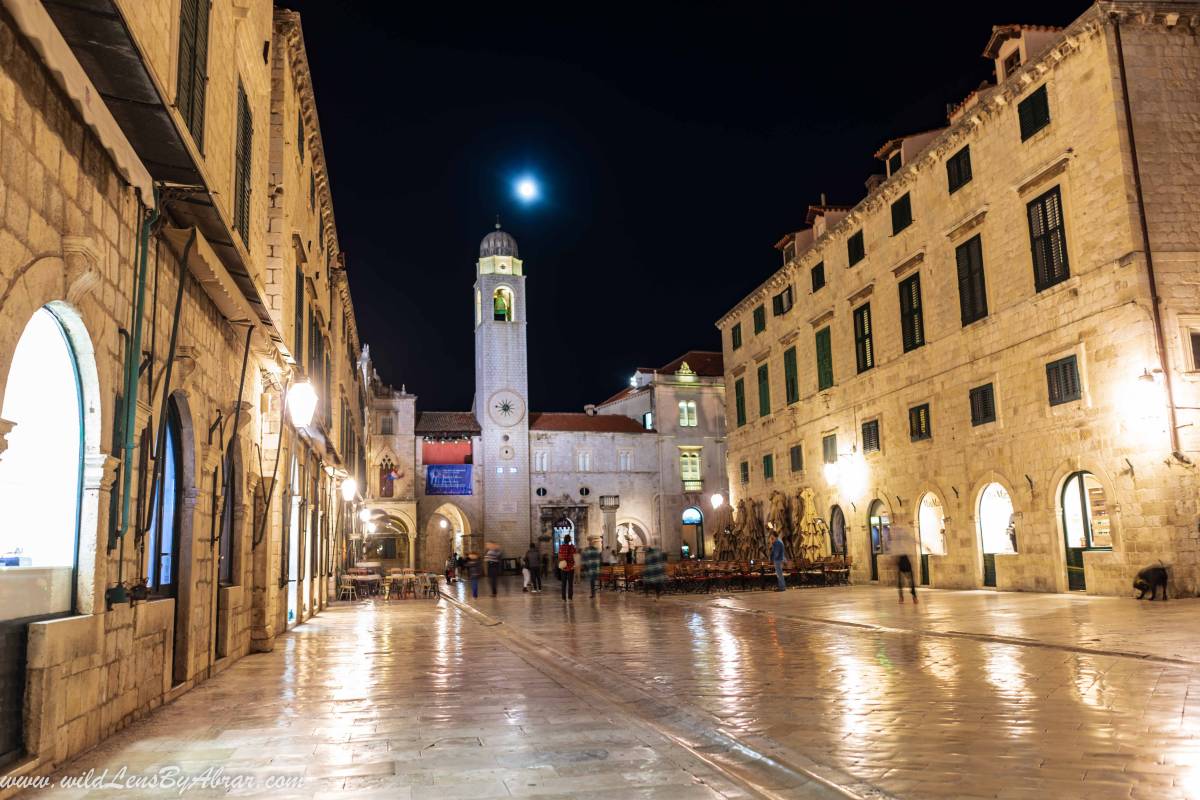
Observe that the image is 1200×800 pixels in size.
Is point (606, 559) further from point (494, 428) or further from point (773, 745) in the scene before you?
point (773, 745)

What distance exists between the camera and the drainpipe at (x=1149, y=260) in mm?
16016

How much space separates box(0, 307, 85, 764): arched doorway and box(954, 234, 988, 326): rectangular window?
20.0 m

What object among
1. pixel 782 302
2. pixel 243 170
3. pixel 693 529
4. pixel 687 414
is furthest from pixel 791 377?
pixel 693 529

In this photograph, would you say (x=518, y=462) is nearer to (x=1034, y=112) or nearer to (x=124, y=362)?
(x=1034, y=112)

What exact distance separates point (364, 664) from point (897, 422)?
18.6 m

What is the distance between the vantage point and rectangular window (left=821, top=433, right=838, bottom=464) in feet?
95.9

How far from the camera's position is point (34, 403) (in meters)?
5.71

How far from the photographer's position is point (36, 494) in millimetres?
5719

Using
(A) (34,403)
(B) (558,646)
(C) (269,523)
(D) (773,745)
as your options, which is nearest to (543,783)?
(D) (773,745)

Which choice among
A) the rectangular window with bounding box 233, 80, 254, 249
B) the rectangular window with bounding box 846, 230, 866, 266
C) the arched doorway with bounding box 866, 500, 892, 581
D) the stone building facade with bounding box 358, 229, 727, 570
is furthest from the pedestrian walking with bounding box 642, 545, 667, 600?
the stone building facade with bounding box 358, 229, 727, 570

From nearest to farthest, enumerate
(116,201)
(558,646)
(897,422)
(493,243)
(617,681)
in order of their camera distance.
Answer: (116,201)
(617,681)
(558,646)
(897,422)
(493,243)

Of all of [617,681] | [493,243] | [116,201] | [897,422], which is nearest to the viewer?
[116,201]

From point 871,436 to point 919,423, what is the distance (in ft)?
8.95

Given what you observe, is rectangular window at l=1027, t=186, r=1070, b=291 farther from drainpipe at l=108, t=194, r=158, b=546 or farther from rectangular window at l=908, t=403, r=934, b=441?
drainpipe at l=108, t=194, r=158, b=546
